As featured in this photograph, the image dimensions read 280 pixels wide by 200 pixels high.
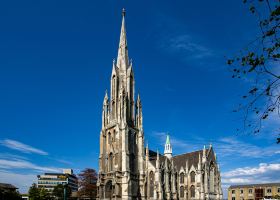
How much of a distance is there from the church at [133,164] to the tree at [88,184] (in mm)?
24905

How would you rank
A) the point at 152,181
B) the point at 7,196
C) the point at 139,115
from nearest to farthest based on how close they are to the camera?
the point at 152,181
the point at 139,115
the point at 7,196

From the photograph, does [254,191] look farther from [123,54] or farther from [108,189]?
[123,54]

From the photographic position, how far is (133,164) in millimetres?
62406

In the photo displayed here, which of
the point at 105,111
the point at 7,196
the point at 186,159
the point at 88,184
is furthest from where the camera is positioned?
the point at 88,184

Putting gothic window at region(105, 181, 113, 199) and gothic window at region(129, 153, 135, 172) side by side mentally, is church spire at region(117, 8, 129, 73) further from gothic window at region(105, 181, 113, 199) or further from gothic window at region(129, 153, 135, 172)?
gothic window at region(105, 181, 113, 199)

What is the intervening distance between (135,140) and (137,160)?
4.17 metres

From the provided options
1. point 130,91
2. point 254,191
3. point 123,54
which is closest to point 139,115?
point 130,91

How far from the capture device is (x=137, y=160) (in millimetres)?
63750

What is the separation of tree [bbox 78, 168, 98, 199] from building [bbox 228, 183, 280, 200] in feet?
186

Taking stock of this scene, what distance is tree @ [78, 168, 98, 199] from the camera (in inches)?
3378

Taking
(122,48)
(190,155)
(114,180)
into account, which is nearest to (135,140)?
(114,180)

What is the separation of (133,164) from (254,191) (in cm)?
6630

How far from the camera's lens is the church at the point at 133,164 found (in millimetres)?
59688

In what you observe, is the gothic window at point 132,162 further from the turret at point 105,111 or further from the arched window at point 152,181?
the turret at point 105,111
